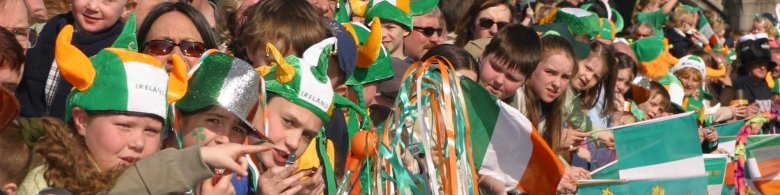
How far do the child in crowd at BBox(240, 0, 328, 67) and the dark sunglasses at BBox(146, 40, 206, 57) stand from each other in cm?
23

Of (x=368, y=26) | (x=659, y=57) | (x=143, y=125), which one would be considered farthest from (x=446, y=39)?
(x=143, y=125)

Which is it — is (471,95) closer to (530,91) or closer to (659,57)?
(530,91)

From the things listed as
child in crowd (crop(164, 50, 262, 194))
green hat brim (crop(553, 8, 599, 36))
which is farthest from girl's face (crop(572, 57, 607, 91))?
child in crowd (crop(164, 50, 262, 194))

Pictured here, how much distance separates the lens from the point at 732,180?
9547mm

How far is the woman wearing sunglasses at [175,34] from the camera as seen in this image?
5.36m

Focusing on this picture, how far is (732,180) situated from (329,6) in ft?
11.6

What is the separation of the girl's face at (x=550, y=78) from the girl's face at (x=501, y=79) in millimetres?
457

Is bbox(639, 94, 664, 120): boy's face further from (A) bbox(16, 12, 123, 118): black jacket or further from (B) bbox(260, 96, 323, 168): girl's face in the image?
(B) bbox(260, 96, 323, 168): girl's face

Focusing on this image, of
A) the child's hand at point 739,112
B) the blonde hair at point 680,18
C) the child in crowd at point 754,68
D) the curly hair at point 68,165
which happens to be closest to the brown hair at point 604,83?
the child's hand at point 739,112

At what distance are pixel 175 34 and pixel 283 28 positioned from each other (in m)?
0.42

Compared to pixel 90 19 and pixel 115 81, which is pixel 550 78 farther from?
pixel 115 81

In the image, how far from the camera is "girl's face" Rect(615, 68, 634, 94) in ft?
32.2

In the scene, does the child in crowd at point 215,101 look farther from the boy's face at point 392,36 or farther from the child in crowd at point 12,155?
the boy's face at point 392,36

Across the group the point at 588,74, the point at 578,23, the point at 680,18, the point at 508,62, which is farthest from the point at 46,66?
the point at 680,18
